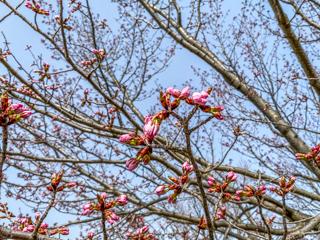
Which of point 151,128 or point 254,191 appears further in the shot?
point 254,191

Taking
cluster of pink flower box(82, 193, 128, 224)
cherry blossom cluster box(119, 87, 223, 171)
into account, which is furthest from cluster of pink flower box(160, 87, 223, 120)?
cluster of pink flower box(82, 193, 128, 224)

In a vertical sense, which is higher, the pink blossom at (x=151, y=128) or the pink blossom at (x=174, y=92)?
the pink blossom at (x=174, y=92)

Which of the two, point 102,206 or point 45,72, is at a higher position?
point 45,72

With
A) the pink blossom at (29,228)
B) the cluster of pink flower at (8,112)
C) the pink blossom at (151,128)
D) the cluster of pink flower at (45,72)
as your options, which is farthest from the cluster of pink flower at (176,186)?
the cluster of pink flower at (45,72)

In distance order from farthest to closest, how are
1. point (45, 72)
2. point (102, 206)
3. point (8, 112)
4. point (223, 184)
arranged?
point (45, 72)
point (223, 184)
point (102, 206)
point (8, 112)

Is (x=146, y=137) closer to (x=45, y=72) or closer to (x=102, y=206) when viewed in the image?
(x=102, y=206)

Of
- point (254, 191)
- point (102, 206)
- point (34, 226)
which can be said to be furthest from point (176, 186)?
point (34, 226)

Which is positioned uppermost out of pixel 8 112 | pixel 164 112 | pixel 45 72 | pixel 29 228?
pixel 45 72

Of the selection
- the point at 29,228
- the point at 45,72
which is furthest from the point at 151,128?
the point at 45,72

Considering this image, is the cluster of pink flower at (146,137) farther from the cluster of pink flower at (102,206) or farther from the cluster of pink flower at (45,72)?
the cluster of pink flower at (45,72)

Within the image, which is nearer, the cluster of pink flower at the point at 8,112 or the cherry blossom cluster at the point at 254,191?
the cluster of pink flower at the point at 8,112

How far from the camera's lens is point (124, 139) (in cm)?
152

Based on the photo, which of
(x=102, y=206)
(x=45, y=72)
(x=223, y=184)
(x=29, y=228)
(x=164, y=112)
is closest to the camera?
(x=164, y=112)

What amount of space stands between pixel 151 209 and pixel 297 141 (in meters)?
2.26
